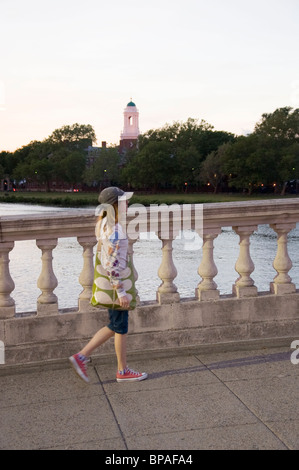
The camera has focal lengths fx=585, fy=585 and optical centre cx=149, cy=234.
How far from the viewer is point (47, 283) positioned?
5391 mm

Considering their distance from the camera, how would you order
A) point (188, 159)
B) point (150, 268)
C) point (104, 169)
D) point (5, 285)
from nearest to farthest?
point (5, 285) → point (150, 268) → point (188, 159) → point (104, 169)

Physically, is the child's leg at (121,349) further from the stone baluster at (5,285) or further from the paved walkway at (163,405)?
the stone baluster at (5,285)

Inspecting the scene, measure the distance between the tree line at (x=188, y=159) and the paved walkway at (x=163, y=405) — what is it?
83.8m

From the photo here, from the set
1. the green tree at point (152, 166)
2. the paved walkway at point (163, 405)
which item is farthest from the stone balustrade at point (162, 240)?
the green tree at point (152, 166)

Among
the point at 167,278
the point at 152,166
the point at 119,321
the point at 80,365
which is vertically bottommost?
the point at 80,365

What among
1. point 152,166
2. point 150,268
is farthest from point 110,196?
point 152,166

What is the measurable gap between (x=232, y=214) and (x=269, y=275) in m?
17.7

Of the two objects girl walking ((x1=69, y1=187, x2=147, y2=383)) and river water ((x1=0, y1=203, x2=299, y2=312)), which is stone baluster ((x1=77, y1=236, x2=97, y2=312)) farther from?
river water ((x1=0, y1=203, x2=299, y2=312))

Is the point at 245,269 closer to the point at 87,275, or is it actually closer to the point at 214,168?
the point at 87,275

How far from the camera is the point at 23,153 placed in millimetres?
157000

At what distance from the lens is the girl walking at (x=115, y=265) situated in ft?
15.2

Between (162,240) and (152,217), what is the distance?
0.86 feet

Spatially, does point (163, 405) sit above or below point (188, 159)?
below
